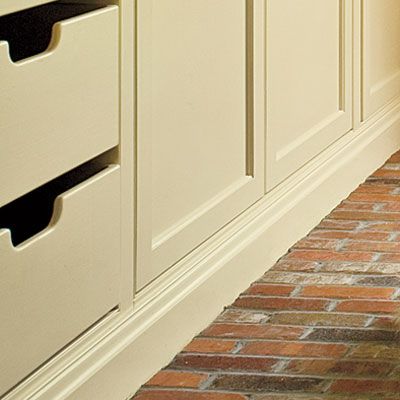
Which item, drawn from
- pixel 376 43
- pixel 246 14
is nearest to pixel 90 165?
pixel 246 14

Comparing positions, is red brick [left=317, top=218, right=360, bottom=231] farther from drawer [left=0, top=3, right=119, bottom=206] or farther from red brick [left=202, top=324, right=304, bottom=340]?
drawer [left=0, top=3, right=119, bottom=206]

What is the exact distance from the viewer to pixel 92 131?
179cm

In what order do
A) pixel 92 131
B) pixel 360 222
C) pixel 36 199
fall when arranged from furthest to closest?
pixel 360 222, pixel 36 199, pixel 92 131

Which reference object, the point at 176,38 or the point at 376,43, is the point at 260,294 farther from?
the point at 376,43

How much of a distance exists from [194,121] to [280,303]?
1.61 ft

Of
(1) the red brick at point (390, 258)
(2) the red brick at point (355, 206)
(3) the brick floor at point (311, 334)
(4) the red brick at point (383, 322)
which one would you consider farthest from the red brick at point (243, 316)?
(2) the red brick at point (355, 206)

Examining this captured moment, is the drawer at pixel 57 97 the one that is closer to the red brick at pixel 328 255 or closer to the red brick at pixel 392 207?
the red brick at pixel 328 255

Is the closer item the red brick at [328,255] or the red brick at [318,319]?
the red brick at [318,319]

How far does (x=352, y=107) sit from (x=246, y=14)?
91 cm

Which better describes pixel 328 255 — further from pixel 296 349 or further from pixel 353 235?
pixel 296 349

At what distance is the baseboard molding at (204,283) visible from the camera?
1.87 m

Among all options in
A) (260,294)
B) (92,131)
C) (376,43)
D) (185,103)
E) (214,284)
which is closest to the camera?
(92,131)

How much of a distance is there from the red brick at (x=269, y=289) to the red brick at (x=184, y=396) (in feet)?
1.83

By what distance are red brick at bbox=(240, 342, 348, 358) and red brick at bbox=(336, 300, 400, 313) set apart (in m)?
0.21
